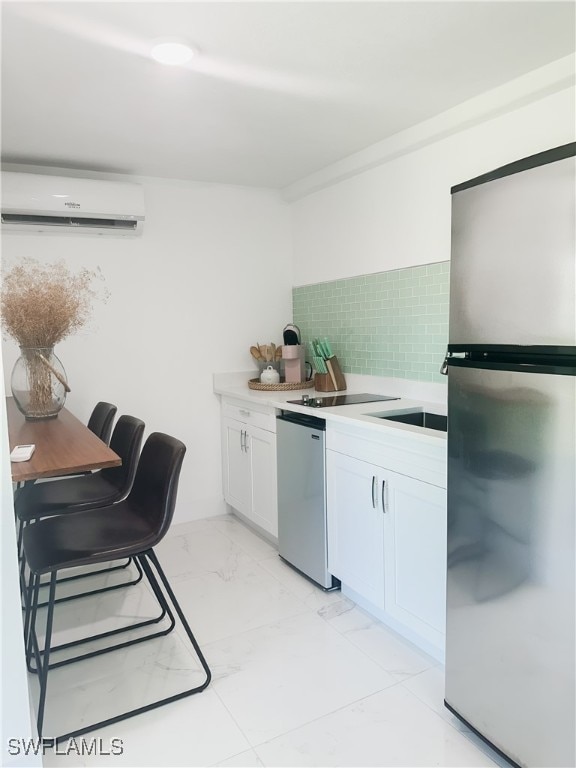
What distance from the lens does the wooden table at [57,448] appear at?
1633 mm

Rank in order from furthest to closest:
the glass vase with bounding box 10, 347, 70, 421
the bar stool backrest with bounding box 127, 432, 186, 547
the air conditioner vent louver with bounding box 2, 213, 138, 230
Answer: the air conditioner vent louver with bounding box 2, 213, 138, 230 < the glass vase with bounding box 10, 347, 70, 421 < the bar stool backrest with bounding box 127, 432, 186, 547

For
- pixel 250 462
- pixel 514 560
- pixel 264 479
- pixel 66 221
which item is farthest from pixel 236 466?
pixel 514 560

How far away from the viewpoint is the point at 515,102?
2.14 m

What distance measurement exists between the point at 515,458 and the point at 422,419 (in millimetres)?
1286

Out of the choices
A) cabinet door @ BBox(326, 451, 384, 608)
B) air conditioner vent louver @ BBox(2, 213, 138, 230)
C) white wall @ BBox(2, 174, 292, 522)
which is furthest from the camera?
white wall @ BBox(2, 174, 292, 522)

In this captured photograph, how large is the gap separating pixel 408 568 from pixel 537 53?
1.99 m

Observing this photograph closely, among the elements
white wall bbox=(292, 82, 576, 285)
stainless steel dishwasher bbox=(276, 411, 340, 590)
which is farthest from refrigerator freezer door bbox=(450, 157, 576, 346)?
stainless steel dishwasher bbox=(276, 411, 340, 590)

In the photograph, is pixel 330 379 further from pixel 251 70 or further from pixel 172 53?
pixel 172 53

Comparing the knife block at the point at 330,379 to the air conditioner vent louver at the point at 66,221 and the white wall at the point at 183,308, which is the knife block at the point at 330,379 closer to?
the white wall at the point at 183,308

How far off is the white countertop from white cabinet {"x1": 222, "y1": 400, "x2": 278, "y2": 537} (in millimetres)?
93

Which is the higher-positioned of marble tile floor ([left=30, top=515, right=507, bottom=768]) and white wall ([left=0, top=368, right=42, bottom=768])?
white wall ([left=0, top=368, right=42, bottom=768])

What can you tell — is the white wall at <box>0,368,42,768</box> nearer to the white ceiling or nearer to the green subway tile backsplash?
the white ceiling

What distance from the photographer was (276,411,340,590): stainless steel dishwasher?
101 inches

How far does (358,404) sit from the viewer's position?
2695 mm
